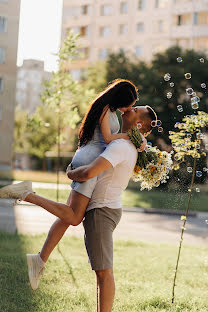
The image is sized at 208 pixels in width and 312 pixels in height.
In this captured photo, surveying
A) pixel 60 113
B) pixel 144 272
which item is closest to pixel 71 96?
pixel 60 113

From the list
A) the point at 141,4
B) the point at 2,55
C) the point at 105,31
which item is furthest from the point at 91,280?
the point at 105,31

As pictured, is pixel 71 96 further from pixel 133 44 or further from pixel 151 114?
pixel 133 44

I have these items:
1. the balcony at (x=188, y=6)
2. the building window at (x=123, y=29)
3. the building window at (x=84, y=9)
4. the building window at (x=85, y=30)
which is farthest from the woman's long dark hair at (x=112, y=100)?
the building window at (x=84, y=9)

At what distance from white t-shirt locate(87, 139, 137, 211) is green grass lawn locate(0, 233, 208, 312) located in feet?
4.21

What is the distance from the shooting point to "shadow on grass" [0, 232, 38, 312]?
4379 mm

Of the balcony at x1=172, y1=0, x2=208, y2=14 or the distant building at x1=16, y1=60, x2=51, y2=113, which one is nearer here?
the balcony at x1=172, y1=0, x2=208, y2=14

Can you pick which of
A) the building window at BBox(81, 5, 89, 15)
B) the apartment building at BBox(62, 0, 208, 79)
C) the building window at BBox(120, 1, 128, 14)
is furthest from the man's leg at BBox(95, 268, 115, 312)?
the building window at BBox(81, 5, 89, 15)

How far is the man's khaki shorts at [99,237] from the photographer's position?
3.52 m

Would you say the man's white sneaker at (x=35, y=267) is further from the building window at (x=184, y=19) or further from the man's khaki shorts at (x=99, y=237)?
the building window at (x=184, y=19)

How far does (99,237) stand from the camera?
139 inches

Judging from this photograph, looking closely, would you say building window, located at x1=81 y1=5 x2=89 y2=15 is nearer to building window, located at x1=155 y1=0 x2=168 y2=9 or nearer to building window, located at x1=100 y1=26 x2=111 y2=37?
building window, located at x1=100 y1=26 x2=111 y2=37

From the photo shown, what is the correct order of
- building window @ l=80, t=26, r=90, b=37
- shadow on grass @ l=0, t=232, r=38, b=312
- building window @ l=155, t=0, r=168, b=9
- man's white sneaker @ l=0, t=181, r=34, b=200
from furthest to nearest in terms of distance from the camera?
1. building window @ l=80, t=26, r=90, b=37
2. building window @ l=155, t=0, r=168, b=9
3. shadow on grass @ l=0, t=232, r=38, b=312
4. man's white sneaker @ l=0, t=181, r=34, b=200

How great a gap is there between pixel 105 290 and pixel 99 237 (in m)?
0.36

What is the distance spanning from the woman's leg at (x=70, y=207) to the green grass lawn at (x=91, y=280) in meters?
1.12
